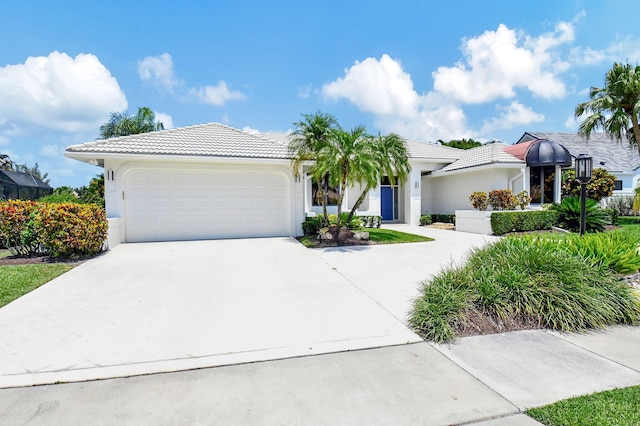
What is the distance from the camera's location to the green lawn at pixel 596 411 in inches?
98.4

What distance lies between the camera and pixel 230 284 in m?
6.80

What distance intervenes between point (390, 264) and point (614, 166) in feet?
96.0

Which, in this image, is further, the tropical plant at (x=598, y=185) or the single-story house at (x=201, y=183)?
the tropical plant at (x=598, y=185)

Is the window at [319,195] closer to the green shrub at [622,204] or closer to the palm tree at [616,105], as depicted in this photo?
the palm tree at [616,105]

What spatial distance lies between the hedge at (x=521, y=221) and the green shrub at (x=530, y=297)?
30.8 ft

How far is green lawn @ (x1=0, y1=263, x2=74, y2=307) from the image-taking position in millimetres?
6110

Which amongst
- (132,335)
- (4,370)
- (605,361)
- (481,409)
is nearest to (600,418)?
(481,409)

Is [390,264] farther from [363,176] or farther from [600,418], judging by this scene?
[600,418]

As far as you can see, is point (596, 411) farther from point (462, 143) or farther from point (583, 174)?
point (462, 143)

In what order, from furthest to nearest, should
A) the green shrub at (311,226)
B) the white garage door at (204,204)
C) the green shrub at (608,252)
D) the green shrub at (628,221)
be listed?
the green shrub at (628,221), the green shrub at (311,226), the white garage door at (204,204), the green shrub at (608,252)

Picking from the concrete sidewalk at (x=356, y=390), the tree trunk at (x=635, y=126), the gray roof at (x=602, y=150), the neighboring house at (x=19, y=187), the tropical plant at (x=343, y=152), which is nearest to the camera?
the concrete sidewalk at (x=356, y=390)

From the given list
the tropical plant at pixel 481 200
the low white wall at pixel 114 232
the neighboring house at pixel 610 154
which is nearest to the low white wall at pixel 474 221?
the tropical plant at pixel 481 200

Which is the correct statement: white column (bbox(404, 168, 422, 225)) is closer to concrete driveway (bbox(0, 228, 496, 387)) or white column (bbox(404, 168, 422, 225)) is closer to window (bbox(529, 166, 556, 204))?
window (bbox(529, 166, 556, 204))

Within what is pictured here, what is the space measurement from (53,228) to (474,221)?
16.8 meters
